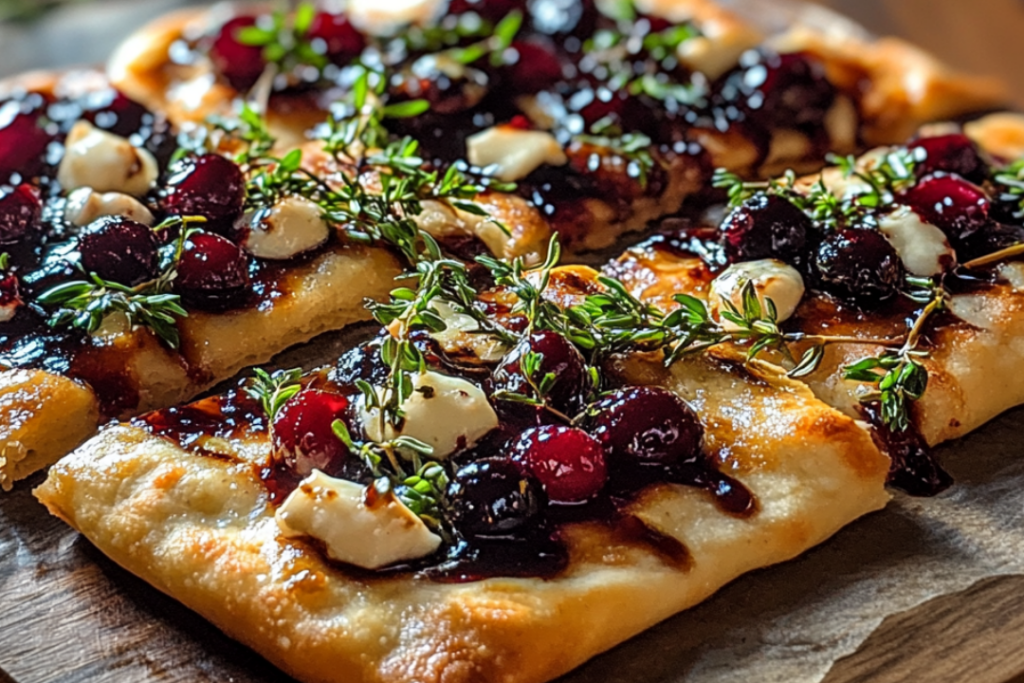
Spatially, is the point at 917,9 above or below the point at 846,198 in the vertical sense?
above

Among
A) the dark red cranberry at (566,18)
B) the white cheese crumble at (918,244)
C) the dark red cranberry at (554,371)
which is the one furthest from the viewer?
the dark red cranberry at (566,18)

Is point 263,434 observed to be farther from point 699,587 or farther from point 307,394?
point 699,587

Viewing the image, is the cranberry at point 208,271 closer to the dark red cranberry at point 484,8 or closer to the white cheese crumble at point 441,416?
the white cheese crumble at point 441,416

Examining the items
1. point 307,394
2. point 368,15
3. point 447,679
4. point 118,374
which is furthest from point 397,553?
point 368,15

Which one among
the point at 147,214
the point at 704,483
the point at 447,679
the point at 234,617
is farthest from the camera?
the point at 147,214

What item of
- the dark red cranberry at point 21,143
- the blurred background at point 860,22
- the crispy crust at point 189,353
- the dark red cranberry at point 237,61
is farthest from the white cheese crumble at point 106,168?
the blurred background at point 860,22

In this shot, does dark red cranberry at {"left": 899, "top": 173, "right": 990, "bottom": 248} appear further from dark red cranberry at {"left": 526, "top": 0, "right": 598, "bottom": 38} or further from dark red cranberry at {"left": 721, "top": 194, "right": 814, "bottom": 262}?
dark red cranberry at {"left": 526, "top": 0, "right": 598, "bottom": 38}
